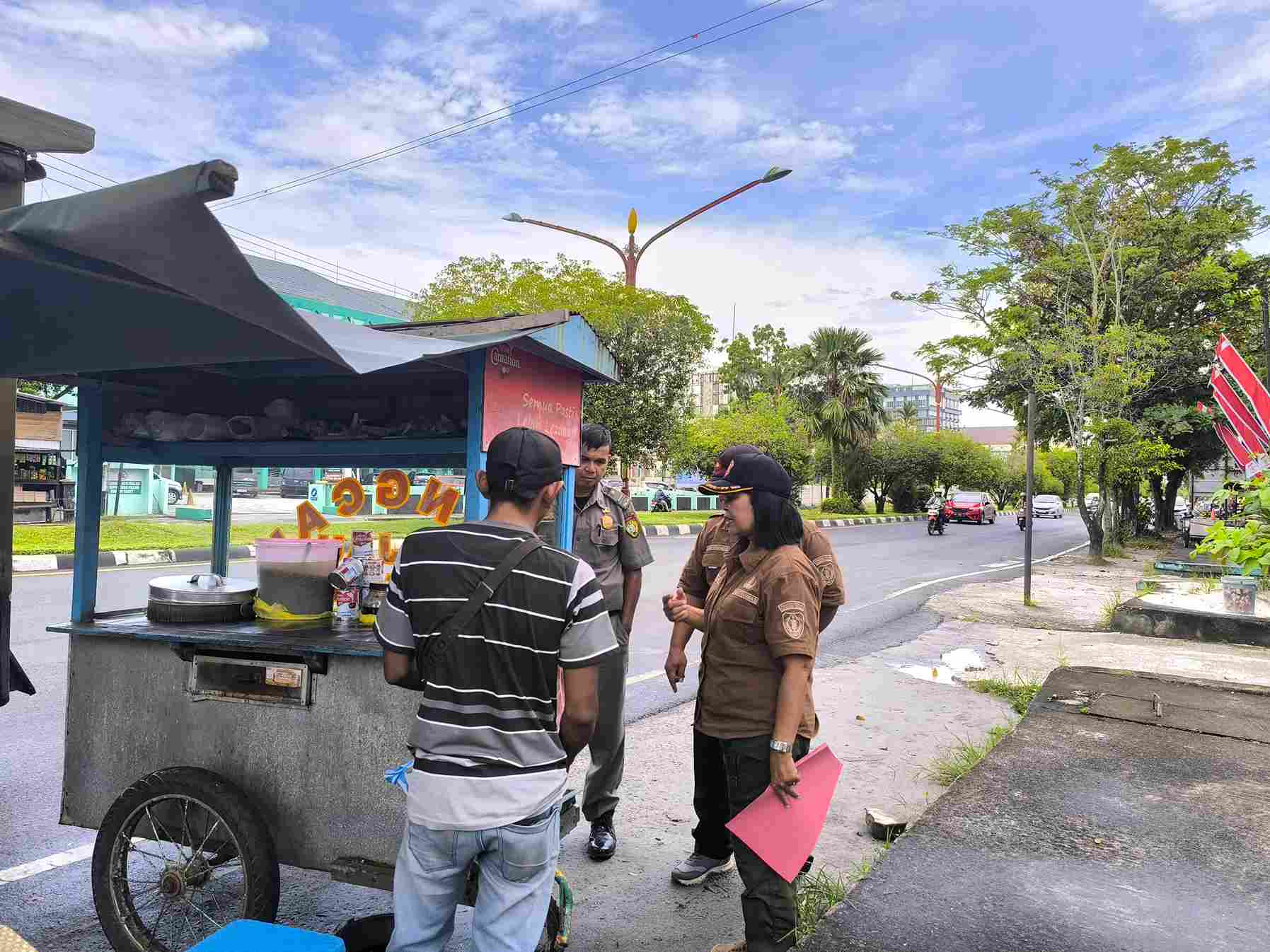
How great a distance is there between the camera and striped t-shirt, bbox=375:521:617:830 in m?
1.93

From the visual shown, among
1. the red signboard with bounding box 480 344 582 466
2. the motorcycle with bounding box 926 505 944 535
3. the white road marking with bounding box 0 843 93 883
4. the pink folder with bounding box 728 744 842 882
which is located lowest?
the white road marking with bounding box 0 843 93 883

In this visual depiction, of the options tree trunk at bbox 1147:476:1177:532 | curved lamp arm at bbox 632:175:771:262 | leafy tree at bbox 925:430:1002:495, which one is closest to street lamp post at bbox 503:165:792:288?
curved lamp arm at bbox 632:175:771:262

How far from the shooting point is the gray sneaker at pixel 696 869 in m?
3.44

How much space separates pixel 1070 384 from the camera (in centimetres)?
1923

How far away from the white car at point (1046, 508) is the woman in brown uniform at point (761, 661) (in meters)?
51.0

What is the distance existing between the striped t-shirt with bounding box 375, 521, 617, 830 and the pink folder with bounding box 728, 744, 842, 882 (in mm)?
937

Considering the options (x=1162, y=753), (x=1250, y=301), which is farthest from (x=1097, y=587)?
(x=1250, y=301)

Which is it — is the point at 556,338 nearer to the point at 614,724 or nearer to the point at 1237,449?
the point at 614,724

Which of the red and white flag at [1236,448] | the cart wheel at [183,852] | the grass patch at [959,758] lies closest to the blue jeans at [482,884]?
the cart wheel at [183,852]

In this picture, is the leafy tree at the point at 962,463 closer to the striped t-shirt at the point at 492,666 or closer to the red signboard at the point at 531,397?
the red signboard at the point at 531,397

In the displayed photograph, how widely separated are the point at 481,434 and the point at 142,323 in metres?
1.13

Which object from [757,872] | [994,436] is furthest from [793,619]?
[994,436]

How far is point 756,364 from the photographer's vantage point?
47.2 metres

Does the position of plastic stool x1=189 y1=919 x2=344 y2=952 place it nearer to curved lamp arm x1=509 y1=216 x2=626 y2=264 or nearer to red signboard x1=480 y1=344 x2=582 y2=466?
red signboard x1=480 y1=344 x2=582 y2=466
